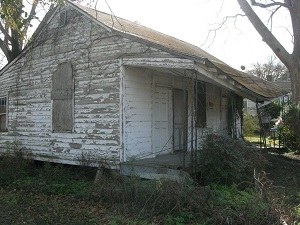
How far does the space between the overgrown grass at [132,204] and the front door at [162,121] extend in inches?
94.8

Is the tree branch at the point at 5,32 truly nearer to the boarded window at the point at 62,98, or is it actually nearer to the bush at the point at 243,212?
the boarded window at the point at 62,98

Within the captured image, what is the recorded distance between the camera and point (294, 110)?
13.6 metres

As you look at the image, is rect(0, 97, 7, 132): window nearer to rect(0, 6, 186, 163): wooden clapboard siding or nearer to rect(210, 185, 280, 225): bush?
rect(0, 6, 186, 163): wooden clapboard siding

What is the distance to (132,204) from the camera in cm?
752

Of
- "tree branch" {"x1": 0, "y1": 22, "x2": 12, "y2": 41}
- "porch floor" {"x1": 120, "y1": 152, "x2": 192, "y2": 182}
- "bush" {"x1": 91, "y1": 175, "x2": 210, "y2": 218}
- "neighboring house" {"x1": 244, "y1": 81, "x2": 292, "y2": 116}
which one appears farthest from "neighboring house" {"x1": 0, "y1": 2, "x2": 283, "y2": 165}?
"neighboring house" {"x1": 244, "y1": 81, "x2": 292, "y2": 116}

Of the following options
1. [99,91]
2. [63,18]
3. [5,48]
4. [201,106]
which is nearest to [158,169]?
[99,91]

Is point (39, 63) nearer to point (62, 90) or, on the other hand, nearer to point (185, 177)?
point (62, 90)

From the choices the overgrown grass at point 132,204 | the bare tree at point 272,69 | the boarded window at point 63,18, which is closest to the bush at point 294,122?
the overgrown grass at point 132,204

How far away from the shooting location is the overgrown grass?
6.57 meters

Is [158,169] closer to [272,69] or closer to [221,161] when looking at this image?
[221,161]

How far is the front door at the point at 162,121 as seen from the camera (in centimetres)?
1156

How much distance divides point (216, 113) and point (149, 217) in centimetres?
922

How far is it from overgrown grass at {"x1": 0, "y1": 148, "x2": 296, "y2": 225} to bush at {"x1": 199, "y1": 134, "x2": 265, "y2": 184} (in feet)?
1.23

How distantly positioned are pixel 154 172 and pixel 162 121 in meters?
2.98
